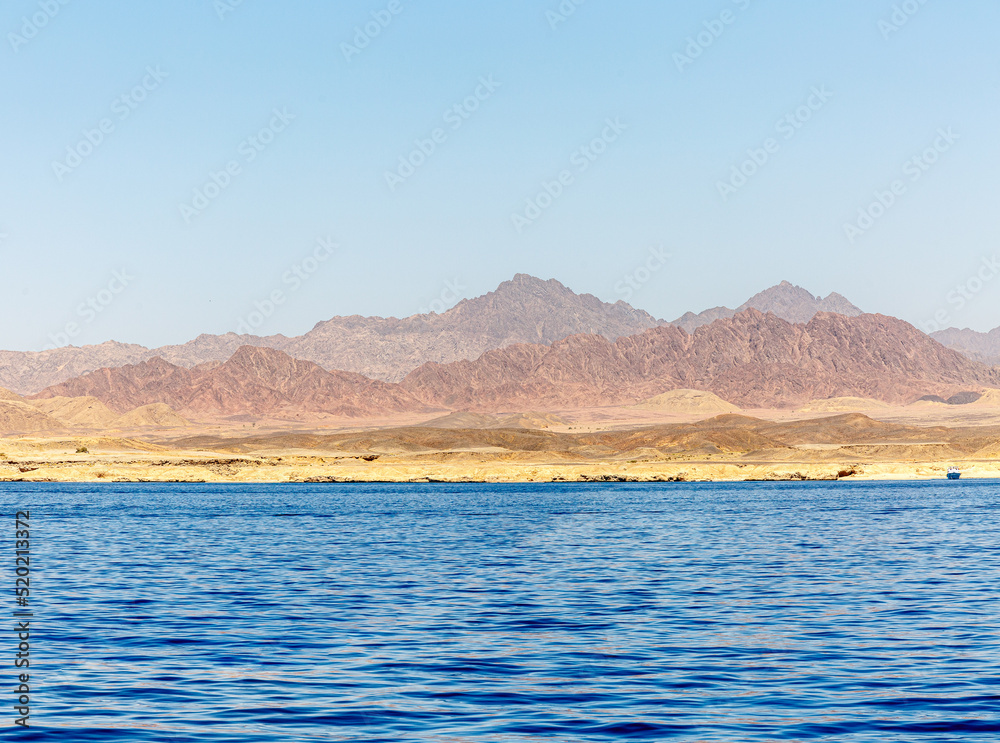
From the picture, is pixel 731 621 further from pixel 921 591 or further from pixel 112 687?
pixel 112 687

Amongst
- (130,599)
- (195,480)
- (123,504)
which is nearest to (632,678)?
(130,599)

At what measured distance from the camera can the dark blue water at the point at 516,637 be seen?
1881 cm

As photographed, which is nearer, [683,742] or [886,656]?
[683,742]

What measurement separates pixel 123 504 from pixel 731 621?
273ft

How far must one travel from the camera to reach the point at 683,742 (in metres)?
17.4

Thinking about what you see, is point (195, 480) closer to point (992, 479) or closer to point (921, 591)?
point (992, 479)

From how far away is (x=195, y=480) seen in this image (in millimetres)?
158875

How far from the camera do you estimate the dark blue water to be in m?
18.8

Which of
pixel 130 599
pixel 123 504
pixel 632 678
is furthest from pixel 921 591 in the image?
pixel 123 504

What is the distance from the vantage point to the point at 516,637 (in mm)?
27031

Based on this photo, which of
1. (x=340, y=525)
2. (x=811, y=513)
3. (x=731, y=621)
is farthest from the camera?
(x=811, y=513)

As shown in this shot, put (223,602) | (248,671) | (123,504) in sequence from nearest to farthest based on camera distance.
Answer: (248,671) < (223,602) < (123,504)

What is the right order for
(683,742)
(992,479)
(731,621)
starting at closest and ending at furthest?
(683,742) < (731,621) < (992,479)

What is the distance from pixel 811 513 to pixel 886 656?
195 ft
